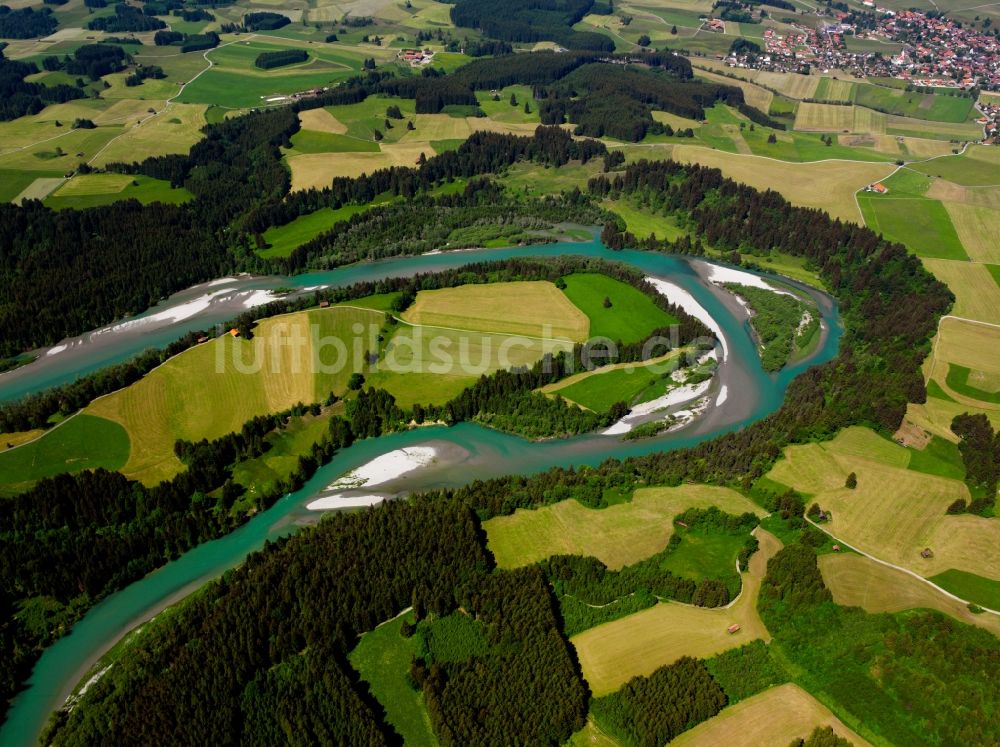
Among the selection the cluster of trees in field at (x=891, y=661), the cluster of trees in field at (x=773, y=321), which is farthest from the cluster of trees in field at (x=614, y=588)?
the cluster of trees in field at (x=773, y=321)

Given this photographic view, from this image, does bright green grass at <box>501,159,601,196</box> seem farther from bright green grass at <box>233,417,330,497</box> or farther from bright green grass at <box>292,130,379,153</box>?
bright green grass at <box>233,417,330,497</box>

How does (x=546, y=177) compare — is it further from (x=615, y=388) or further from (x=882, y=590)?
(x=882, y=590)

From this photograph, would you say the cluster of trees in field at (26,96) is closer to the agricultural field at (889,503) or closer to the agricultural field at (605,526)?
the agricultural field at (605,526)

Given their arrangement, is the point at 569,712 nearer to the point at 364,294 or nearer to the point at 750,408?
the point at 750,408

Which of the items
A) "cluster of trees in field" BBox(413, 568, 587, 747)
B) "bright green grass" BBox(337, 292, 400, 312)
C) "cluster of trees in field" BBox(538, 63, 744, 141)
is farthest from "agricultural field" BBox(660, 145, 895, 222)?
"cluster of trees in field" BBox(413, 568, 587, 747)

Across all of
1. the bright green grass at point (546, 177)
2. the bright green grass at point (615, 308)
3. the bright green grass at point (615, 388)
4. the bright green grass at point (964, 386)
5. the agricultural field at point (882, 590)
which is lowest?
the bright green grass at point (615, 388)

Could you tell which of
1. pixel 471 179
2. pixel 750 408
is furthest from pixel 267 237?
pixel 750 408

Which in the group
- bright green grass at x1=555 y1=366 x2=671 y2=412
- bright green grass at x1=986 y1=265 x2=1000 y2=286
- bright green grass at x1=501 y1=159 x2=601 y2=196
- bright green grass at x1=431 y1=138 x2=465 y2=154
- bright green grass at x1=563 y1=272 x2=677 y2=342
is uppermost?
bright green grass at x1=431 y1=138 x2=465 y2=154
